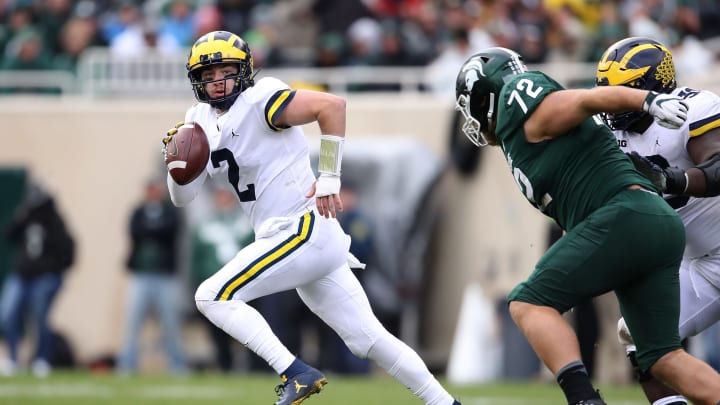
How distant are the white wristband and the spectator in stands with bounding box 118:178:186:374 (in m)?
7.34

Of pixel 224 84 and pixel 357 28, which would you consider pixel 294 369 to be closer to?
pixel 224 84

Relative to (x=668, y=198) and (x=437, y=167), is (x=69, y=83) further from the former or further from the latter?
(x=668, y=198)

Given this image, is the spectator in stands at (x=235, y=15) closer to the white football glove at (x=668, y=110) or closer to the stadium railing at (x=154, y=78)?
the stadium railing at (x=154, y=78)

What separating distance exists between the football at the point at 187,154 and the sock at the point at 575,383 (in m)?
2.13

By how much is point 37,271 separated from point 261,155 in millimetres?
7656

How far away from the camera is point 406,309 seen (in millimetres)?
13602

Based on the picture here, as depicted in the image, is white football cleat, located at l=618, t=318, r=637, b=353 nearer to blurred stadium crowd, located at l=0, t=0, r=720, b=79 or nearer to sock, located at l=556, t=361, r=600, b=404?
sock, located at l=556, t=361, r=600, b=404

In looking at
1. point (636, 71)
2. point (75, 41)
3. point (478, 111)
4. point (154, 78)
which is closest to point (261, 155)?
point (478, 111)

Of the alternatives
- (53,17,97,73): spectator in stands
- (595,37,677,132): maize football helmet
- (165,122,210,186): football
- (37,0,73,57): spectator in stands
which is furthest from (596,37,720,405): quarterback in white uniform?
(37,0,73,57): spectator in stands

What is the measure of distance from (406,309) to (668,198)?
7521mm

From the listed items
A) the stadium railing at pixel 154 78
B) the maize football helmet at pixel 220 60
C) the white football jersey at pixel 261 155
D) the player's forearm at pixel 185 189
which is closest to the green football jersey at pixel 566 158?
the white football jersey at pixel 261 155

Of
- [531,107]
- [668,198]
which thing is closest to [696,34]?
[668,198]

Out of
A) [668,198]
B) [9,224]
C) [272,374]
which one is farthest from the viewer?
[9,224]

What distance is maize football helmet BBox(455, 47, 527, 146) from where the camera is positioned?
18.6 ft
